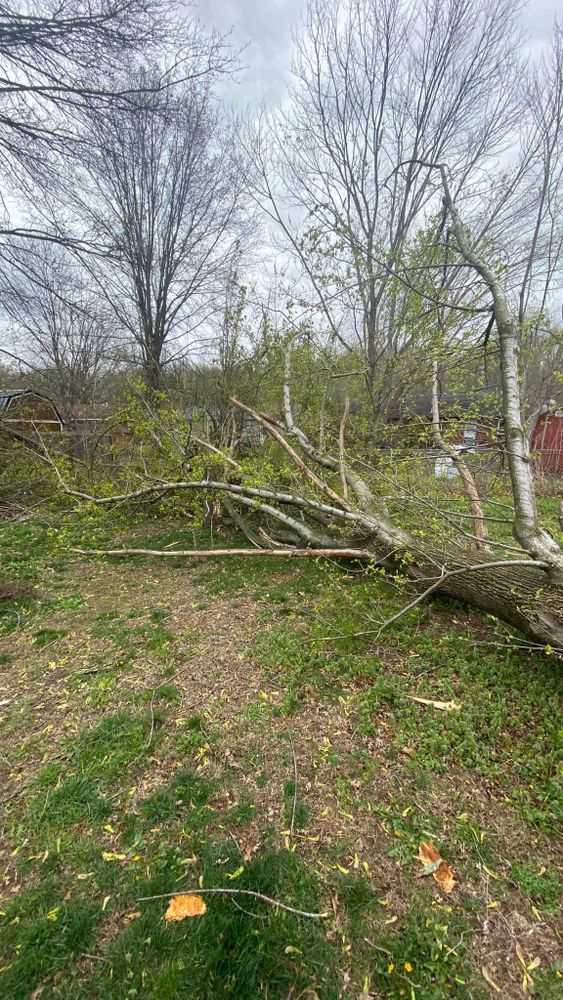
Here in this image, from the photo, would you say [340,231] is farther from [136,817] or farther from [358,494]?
[136,817]

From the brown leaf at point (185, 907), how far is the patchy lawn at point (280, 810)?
0.10ft

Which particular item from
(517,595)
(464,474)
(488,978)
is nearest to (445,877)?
(488,978)

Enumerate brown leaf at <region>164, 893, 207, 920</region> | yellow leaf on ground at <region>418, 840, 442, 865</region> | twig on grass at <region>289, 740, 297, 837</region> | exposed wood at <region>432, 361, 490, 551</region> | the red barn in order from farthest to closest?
the red barn → exposed wood at <region>432, 361, 490, 551</region> → twig on grass at <region>289, 740, 297, 837</region> → yellow leaf on ground at <region>418, 840, 442, 865</region> → brown leaf at <region>164, 893, 207, 920</region>

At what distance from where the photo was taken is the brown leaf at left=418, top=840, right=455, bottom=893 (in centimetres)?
162

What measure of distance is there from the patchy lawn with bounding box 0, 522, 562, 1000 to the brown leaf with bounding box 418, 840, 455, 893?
0.08 feet

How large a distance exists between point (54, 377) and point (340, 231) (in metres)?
12.7

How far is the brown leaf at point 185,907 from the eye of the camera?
1519mm

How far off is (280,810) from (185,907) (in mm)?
560

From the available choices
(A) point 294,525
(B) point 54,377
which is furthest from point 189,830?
(B) point 54,377

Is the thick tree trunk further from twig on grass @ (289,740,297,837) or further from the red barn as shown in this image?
the red barn

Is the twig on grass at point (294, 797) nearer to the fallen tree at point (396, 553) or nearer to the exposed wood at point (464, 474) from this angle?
the fallen tree at point (396, 553)

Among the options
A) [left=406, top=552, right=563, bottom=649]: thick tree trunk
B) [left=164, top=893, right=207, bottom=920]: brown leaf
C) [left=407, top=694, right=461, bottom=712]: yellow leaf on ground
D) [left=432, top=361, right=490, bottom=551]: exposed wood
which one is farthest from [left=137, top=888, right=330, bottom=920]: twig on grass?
[left=432, top=361, right=490, bottom=551]: exposed wood

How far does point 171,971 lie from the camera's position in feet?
4.44

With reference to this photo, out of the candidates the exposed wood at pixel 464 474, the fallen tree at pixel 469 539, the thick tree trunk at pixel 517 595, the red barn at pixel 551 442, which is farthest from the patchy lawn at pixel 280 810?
the red barn at pixel 551 442
